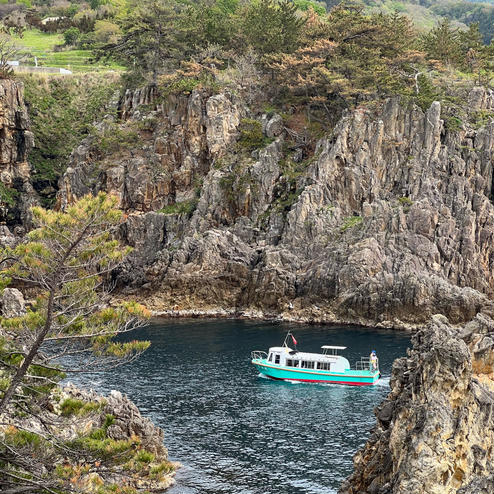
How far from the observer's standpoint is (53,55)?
15538 centimetres

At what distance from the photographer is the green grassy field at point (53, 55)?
14712 cm

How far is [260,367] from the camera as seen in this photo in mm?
70062

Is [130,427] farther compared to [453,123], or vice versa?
[453,123]

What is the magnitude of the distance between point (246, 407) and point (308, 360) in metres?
14.0

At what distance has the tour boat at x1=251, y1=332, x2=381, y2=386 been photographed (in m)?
68.5

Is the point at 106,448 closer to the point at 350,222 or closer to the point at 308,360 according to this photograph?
the point at 308,360

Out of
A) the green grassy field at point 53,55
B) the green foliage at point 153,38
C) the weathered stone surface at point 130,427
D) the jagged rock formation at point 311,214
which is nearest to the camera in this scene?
the weathered stone surface at point 130,427

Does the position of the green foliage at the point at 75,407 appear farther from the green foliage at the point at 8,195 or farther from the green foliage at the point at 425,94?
the green foliage at the point at 8,195

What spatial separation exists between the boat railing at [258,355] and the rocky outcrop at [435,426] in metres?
40.3

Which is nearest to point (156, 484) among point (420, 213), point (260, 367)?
point (260, 367)

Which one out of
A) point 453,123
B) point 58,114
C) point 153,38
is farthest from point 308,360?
point 58,114

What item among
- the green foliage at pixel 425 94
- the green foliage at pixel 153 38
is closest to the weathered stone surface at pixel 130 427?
the green foliage at pixel 425 94

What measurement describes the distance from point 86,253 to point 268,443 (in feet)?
88.3

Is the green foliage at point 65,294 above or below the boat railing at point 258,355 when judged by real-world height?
above
